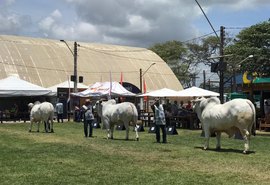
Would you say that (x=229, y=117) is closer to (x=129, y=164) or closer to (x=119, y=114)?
(x=129, y=164)

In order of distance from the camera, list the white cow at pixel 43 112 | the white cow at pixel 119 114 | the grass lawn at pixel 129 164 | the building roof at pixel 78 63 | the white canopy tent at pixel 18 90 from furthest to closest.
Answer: the building roof at pixel 78 63
the white canopy tent at pixel 18 90
the white cow at pixel 43 112
the white cow at pixel 119 114
the grass lawn at pixel 129 164

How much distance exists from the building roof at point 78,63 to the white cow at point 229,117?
3772 centimetres

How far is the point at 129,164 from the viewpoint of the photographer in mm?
12664

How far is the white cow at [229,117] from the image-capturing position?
1560cm

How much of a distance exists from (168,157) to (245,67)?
14158 millimetres

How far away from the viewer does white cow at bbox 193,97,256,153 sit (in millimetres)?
15602

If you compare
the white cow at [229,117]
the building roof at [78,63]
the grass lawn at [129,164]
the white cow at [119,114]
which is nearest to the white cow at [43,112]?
the white cow at [119,114]

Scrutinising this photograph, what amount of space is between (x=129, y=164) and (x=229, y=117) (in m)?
4.78

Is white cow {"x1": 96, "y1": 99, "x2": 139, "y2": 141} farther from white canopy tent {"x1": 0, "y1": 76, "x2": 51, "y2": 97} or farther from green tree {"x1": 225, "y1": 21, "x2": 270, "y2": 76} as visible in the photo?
white canopy tent {"x1": 0, "y1": 76, "x2": 51, "y2": 97}

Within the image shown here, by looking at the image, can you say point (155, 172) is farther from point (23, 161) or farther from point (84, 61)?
point (84, 61)

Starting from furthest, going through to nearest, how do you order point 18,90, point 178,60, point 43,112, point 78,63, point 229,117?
point 178,60 < point 78,63 < point 18,90 < point 43,112 < point 229,117

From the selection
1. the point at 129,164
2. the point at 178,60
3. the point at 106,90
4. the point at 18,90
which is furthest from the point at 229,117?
the point at 178,60


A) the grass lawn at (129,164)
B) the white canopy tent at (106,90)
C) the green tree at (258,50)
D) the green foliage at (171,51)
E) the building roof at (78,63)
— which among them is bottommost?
the grass lawn at (129,164)

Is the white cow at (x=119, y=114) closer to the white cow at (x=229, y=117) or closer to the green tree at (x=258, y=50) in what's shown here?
the white cow at (x=229, y=117)
